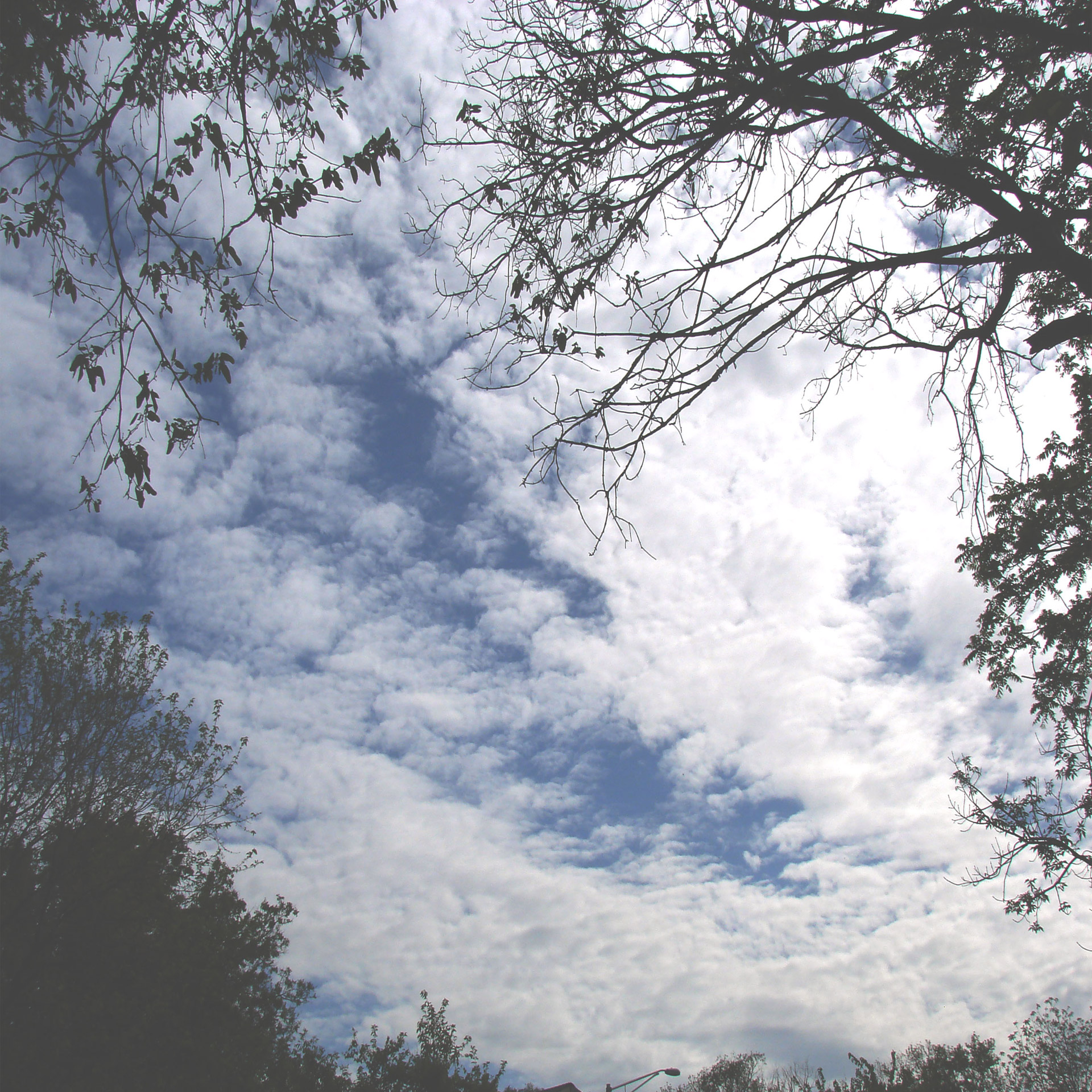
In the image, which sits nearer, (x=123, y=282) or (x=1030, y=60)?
(x=123, y=282)

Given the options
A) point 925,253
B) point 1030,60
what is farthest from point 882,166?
point 1030,60

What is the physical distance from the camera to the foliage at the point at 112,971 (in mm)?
12352

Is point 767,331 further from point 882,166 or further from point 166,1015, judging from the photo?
point 166,1015

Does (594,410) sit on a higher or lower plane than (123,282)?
lower

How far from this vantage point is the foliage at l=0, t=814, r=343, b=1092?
40.5ft

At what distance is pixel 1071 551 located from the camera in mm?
9359

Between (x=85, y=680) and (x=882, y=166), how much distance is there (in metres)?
14.5

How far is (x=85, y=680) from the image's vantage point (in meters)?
12.8

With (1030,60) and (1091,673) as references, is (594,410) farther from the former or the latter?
(1091,673)

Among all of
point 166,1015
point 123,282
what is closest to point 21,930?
point 166,1015

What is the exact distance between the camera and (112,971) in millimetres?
13766

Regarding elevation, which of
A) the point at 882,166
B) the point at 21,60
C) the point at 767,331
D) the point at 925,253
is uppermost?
the point at 21,60

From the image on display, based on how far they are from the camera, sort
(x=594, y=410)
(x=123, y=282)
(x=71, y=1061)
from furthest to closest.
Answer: (x=71, y=1061), (x=594, y=410), (x=123, y=282)

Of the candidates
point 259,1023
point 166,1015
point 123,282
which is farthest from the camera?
point 259,1023
